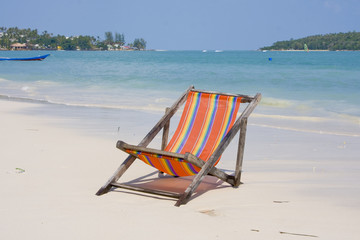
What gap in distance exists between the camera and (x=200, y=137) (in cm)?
455

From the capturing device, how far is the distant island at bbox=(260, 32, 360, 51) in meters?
114

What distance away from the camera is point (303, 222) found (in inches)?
134

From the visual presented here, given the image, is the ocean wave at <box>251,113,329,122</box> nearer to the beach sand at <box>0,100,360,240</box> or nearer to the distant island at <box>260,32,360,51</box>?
the beach sand at <box>0,100,360,240</box>

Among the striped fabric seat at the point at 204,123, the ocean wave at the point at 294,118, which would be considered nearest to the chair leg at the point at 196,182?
the striped fabric seat at the point at 204,123

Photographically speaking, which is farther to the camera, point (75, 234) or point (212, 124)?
point (212, 124)

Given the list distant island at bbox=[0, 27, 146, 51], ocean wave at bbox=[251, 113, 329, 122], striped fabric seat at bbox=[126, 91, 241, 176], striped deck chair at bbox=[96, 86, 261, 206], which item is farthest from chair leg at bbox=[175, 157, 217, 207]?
distant island at bbox=[0, 27, 146, 51]

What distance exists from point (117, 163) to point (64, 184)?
1.00 m

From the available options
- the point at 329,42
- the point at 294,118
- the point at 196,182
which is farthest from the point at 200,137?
the point at 329,42

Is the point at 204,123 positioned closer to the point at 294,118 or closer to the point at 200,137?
the point at 200,137

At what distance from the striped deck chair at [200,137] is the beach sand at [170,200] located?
0.20m

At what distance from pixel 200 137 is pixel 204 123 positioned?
0.15 m

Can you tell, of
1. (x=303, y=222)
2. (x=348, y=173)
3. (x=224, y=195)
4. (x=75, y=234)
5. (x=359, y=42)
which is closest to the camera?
(x=75, y=234)

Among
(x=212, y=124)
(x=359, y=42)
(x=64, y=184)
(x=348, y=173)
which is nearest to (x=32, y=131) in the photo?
(x=64, y=184)

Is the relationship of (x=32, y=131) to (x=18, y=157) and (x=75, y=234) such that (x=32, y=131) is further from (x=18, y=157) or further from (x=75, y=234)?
(x=75, y=234)
